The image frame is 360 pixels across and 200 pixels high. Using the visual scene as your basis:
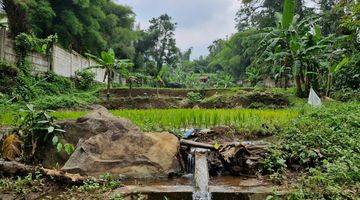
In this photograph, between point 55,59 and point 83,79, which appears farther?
point 83,79

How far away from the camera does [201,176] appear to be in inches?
220

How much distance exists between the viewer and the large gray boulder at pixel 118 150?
5.82 m

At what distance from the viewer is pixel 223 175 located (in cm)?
624

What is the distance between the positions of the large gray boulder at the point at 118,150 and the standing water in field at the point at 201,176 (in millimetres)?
391

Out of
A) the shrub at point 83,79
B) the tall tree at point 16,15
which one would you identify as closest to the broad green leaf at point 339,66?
the tall tree at point 16,15

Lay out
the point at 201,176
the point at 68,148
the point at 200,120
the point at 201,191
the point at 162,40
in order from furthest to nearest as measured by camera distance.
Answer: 1. the point at 162,40
2. the point at 200,120
3. the point at 68,148
4. the point at 201,176
5. the point at 201,191

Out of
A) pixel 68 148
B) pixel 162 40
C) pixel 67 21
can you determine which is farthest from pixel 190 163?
pixel 162 40

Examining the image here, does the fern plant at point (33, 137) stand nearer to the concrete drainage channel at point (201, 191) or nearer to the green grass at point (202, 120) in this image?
the concrete drainage channel at point (201, 191)

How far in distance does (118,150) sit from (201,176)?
1.40 metres

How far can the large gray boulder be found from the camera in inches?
229

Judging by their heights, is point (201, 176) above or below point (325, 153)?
below

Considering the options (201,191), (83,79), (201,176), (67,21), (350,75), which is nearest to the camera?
(201,191)

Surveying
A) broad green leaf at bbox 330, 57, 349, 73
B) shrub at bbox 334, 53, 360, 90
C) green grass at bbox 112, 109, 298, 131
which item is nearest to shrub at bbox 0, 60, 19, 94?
green grass at bbox 112, 109, 298, 131

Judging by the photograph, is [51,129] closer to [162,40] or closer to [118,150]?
[118,150]
